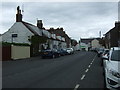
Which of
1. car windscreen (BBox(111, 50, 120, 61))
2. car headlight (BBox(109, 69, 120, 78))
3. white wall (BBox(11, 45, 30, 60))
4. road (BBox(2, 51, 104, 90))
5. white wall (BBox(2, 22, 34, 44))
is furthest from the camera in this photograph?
white wall (BBox(2, 22, 34, 44))

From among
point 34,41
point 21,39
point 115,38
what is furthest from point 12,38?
point 115,38

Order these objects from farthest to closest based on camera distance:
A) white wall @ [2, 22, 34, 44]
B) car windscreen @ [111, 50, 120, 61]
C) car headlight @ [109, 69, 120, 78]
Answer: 1. white wall @ [2, 22, 34, 44]
2. car windscreen @ [111, 50, 120, 61]
3. car headlight @ [109, 69, 120, 78]

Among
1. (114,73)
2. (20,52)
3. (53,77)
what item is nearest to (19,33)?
(20,52)

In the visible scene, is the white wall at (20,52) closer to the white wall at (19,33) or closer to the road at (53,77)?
the white wall at (19,33)

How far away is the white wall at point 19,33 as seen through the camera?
166 ft

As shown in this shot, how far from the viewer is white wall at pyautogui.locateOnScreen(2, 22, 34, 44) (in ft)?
166

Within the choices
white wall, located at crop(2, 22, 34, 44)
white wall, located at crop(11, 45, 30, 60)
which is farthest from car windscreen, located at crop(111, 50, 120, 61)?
white wall, located at crop(2, 22, 34, 44)

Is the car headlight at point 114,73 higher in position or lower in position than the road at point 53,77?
higher

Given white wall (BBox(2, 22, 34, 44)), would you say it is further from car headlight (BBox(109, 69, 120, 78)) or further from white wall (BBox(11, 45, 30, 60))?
car headlight (BBox(109, 69, 120, 78))

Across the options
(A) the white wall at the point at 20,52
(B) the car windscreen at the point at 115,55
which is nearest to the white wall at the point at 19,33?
(A) the white wall at the point at 20,52

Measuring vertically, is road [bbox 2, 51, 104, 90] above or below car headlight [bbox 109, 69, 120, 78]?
below

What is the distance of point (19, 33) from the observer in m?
51.8

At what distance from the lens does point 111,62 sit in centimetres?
884

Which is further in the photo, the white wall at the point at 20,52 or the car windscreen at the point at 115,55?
the white wall at the point at 20,52
